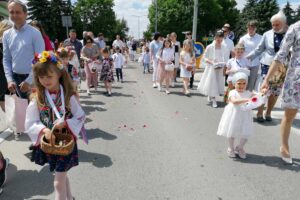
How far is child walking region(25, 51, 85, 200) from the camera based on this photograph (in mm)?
2846

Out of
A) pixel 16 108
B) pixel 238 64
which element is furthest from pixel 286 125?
pixel 16 108

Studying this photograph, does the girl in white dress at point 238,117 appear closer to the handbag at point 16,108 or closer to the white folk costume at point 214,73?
the handbag at point 16,108

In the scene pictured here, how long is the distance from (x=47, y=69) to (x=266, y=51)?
16.5 ft

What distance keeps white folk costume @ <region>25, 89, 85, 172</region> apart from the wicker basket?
0.23 ft

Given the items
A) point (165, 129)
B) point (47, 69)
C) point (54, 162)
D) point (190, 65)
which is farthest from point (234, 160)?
point (190, 65)

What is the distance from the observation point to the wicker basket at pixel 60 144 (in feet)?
9.14

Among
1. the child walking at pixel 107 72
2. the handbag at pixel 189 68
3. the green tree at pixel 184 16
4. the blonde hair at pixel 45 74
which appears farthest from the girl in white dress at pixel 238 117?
the green tree at pixel 184 16

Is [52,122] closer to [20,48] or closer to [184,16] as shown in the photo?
[20,48]

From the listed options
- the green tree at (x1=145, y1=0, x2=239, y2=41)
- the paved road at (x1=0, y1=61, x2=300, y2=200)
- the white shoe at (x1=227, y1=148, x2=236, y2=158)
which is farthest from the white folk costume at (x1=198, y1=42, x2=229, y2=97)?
the green tree at (x1=145, y1=0, x2=239, y2=41)

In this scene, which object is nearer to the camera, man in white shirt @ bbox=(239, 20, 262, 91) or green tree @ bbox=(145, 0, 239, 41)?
man in white shirt @ bbox=(239, 20, 262, 91)

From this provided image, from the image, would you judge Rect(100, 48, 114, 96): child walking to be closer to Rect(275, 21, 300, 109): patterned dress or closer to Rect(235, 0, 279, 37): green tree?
Rect(275, 21, 300, 109): patterned dress

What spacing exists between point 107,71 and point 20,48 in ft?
18.1

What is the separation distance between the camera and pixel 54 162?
304 cm

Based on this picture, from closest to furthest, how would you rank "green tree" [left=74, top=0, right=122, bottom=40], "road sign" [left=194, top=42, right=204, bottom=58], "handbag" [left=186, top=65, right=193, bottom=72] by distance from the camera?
"handbag" [left=186, top=65, right=193, bottom=72] → "road sign" [left=194, top=42, right=204, bottom=58] → "green tree" [left=74, top=0, right=122, bottom=40]
